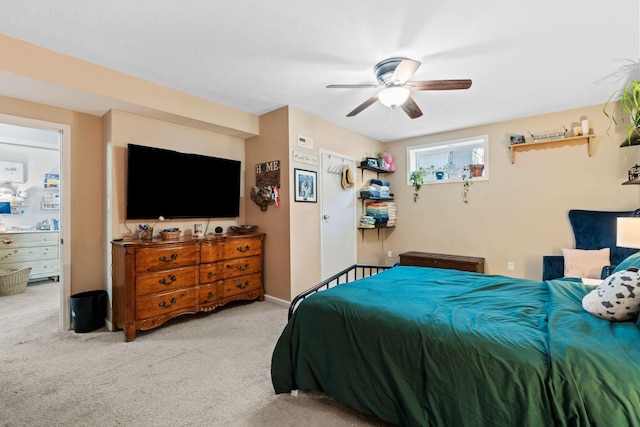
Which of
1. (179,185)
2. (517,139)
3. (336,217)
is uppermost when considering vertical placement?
(517,139)

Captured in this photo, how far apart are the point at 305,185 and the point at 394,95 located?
5.82 feet

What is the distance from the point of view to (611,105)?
3.44m

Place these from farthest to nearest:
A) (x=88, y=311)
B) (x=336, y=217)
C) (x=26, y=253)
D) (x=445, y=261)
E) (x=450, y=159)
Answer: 1. (x=450, y=159)
2. (x=26, y=253)
3. (x=336, y=217)
4. (x=445, y=261)
5. (x=88, y=311)

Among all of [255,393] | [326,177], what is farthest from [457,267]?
[255,393]

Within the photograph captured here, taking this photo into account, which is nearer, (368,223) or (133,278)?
(133,278)

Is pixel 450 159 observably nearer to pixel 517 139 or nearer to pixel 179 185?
pixel 517 139

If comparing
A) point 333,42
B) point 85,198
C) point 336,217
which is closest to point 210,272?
point 85,198

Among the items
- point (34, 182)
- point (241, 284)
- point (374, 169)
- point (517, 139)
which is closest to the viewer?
point (241, 284)

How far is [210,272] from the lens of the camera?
327cm

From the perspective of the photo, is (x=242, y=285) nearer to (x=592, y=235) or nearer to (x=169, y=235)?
(x=169, y=235)

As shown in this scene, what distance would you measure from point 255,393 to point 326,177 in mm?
2887

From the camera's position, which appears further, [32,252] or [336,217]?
[32,252]

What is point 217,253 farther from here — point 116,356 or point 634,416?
point 634,416

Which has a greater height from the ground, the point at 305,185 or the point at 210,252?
the point at 305,185
